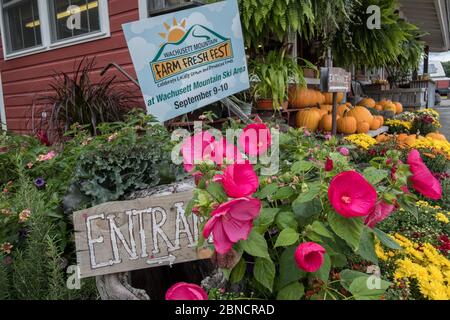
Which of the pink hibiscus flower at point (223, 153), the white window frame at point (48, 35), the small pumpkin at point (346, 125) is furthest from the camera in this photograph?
the small pumpkin at point (346, 125)

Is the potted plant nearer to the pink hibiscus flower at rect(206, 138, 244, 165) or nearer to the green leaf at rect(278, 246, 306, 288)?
the pink hibiscus flower at rect(206, 138, 244, 165)

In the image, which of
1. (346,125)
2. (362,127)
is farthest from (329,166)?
(362,127)

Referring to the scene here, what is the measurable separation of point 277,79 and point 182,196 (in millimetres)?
2051

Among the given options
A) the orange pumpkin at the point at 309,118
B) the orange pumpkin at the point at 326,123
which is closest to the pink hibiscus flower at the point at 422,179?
the orange pumpkin at the point at 309,118

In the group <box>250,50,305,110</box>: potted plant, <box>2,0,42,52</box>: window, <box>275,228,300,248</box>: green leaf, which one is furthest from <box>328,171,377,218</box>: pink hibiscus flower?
<box>2,0,42,52</box>: window

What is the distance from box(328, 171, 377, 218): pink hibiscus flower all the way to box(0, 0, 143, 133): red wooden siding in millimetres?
3120

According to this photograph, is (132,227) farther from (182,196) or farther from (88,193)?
(88,193)

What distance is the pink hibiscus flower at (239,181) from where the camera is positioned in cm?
88

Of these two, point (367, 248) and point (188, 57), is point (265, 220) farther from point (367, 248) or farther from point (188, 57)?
point (188, 57)

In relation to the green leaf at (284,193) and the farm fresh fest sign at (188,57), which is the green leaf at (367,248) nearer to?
the green leaf at (284,193)

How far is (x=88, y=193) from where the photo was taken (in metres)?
1.49

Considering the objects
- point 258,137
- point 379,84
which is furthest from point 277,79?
point 379,84

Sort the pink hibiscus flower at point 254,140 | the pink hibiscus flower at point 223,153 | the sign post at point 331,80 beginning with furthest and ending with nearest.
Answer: the sign post at point 331,80, the pink hibiscus flower at point 254,140, the pink hibiscus flower at point 223,153

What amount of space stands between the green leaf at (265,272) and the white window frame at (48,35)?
11.3 ft
